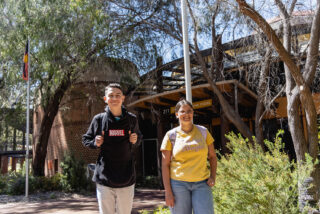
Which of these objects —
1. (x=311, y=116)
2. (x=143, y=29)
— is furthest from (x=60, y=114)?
(x=311, y=116)

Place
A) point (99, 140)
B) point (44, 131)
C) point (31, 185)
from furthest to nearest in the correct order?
point (44, 131)
point (31, 185)
point (99, 140)

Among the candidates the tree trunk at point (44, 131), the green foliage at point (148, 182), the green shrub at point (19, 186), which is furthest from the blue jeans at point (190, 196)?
the tree trunk at point (44, 131)

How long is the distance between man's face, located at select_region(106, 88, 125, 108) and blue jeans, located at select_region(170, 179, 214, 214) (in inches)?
36.9

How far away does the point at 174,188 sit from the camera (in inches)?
113

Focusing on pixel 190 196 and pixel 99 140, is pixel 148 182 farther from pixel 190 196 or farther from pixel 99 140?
pixel 99 140

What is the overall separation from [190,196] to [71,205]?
23.5ft

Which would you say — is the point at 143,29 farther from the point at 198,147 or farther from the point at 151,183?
the point at 198,147

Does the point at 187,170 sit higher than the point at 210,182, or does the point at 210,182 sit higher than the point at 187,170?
the point at 187,170

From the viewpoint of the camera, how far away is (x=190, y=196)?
2869mm

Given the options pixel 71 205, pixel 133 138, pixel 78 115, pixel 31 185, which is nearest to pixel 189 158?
pixel 133 138

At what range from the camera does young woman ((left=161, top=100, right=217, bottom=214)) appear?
2.81 metres

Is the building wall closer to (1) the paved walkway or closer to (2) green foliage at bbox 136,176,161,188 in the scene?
(2) green foliage at bbox 136,176,161,188

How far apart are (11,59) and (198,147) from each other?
37.3ft

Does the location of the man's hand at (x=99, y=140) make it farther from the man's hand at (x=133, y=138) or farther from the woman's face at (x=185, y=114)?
the woman's face at (x=185, y=114)
